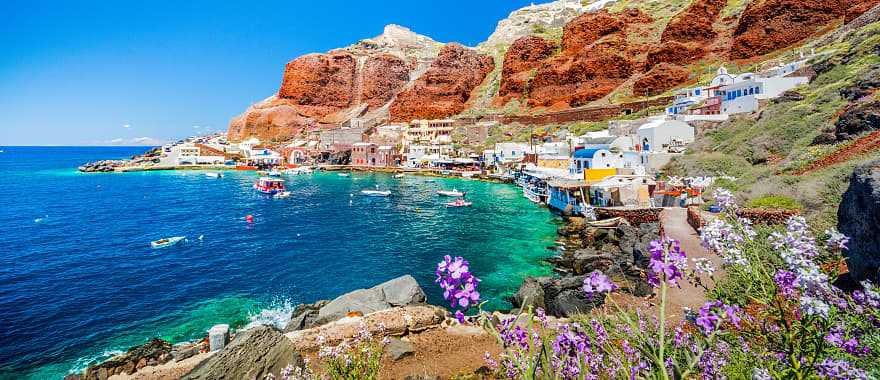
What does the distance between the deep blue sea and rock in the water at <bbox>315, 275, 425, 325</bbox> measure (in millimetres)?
2018

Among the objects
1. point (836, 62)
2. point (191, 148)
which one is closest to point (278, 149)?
point (191, 148)

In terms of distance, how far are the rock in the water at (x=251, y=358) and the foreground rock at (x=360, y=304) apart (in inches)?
176

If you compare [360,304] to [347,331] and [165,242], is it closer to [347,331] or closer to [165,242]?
[347,331]

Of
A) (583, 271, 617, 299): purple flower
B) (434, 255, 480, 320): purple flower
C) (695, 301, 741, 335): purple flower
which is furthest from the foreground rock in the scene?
(695, 301, 741, 335): purple flower

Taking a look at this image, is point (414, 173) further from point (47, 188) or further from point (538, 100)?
point (47, 188)

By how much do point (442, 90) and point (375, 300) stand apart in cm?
9068

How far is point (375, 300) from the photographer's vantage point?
46.1 feet

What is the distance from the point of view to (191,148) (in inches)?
3669

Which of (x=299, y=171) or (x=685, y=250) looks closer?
(x=685, y=250)

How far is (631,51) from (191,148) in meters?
102

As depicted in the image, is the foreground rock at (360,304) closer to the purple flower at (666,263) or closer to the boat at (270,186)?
the purple flower at (666,263)

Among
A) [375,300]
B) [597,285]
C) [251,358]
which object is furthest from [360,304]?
[597,285]

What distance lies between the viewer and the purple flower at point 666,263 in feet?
8.70

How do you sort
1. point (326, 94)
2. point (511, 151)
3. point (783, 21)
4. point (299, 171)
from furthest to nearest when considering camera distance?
point (326, 94) < point (299, 171) < point (511, 151) < point (783, 21)
